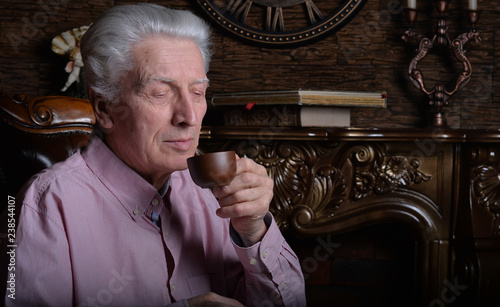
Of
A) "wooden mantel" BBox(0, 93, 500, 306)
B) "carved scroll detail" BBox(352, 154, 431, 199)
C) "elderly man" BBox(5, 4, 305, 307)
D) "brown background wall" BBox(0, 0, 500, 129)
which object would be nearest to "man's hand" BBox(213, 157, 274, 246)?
"elderly man" BBox(5, 4, 305, 307)

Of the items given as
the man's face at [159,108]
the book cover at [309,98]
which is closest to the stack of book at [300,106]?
the book cover at [309,98]

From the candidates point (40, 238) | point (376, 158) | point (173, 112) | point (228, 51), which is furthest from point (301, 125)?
point (40, 238)

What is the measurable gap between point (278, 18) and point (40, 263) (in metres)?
1.87

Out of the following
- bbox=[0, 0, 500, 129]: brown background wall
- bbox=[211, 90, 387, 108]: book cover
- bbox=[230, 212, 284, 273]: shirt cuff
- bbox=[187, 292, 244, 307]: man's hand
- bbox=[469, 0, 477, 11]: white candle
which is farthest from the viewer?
bbox=[0, 0, 500, 129]: brown background wall

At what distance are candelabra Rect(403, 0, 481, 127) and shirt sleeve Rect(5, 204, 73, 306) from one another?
189 cm

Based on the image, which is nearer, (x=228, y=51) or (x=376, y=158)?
(x=376, y=158)

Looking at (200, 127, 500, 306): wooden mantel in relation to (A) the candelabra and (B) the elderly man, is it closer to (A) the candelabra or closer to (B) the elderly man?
(A) the candelabra

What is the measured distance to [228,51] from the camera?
2.53 meters

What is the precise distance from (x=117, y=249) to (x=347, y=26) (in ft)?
6.06

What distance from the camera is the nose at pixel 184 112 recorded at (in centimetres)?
114

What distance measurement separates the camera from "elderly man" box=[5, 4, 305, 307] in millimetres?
1044

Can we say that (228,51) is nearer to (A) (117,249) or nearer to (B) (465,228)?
(B) (465,228)

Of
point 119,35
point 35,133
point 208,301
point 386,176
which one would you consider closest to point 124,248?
point 208,301

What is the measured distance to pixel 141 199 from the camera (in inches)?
46.0
